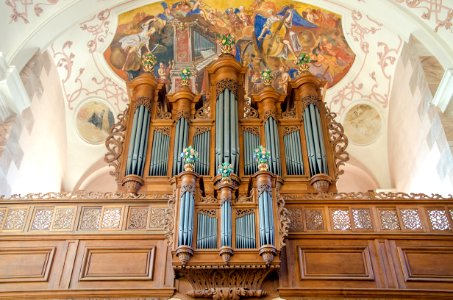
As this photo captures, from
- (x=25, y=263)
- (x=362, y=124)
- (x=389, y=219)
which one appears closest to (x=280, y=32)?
(x=362, y=124)

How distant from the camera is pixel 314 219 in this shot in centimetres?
949

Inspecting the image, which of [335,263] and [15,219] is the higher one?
[15,219]

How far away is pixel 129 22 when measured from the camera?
13.9 meters

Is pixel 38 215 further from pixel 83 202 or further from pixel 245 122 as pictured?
pixel 245 122

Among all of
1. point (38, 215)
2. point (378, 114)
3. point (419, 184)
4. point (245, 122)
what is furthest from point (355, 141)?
point (38, 215)

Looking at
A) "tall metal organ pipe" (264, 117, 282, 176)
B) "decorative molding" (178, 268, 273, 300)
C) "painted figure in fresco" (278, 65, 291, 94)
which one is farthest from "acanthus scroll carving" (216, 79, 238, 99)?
"decorative molding" (178, 268, 273, 300)

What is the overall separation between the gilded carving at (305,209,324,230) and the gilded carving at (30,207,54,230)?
14.0 ft

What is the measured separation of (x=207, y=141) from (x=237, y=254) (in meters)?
3.23

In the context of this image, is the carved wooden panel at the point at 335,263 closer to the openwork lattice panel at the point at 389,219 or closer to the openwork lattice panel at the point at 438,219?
the openwork lattice panel at the point at 389,219

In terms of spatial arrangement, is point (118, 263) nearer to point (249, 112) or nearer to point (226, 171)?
point (226, 171)

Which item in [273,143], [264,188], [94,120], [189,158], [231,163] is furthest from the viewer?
[94,120]

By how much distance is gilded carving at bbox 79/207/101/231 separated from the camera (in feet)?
30.9

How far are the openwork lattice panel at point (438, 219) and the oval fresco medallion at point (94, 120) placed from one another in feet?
27.6

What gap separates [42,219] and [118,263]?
5.35 ft
